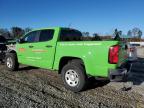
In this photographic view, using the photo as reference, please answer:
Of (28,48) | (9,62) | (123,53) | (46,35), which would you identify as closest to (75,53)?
(123,53)

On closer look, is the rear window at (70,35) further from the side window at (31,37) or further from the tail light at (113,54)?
the tail light at (113,54)

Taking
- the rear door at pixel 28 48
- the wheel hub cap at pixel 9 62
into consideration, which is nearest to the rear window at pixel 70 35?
the rear door at pixel 28 48

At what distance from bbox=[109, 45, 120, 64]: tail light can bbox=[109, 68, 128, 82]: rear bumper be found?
Answer: 246mm

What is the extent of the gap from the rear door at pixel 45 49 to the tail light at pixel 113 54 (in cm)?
227

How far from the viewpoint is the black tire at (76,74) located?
700 centimetres

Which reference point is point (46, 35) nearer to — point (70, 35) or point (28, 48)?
point (70, 35)

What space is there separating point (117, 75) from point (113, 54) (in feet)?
1.91

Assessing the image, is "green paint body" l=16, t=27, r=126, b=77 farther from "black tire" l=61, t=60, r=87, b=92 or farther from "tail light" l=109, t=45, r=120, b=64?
"black tire" l=61, t=60, r=87, b=92

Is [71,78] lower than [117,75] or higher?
lower

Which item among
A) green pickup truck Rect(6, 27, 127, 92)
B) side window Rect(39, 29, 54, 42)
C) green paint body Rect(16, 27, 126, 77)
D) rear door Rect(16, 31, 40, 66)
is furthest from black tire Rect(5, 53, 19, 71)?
side window Rect(39, 29, 54, 42)

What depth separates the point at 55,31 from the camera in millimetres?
8141

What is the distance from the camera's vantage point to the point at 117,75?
6438mm

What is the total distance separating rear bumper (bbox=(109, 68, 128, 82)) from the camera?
636 cm

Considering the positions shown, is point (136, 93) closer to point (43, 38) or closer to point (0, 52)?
point (43, 38)
